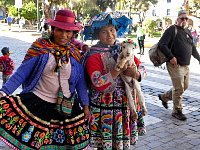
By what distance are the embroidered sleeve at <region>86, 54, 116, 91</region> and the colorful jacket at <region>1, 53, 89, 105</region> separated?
12cm

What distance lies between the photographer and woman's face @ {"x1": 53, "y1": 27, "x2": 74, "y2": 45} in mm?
3115

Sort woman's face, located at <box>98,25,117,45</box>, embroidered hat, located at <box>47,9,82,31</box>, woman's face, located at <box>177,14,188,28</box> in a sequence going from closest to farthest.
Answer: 1. embroidered hat, located at <box>47,9,82,31</box>
2. woman's face, located at <box>98,25,117,45</box>
3. woman's face, located at <box>177,14,188,28</box>

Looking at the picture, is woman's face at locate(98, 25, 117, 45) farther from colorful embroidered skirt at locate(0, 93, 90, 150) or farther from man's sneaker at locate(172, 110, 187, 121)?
man's sneaker at locate(172, 110, 187, 121)

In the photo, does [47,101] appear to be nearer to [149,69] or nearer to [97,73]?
[97,73]

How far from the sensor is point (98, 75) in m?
3.19

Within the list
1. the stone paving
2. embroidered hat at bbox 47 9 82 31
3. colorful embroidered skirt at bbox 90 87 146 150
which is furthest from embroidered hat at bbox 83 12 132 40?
the stone paving

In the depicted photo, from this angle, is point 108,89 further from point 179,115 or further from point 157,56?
point 179,115

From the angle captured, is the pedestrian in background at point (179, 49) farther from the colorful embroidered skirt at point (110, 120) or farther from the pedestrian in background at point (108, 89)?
the colorful embroidered skirt at point (110, 120)

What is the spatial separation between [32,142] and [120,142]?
0.86 metres

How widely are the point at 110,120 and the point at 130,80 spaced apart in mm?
445

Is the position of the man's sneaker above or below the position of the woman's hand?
below

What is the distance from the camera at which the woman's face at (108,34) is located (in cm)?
329

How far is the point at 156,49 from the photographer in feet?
19.2

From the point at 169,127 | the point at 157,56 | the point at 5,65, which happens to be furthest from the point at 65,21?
→ the point at 5,65
